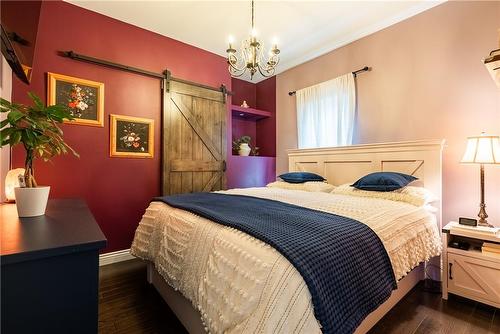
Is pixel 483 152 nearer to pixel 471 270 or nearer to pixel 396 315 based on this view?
pixel 471 270

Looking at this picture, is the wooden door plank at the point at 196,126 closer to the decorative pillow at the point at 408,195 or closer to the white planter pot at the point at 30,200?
the decorative pillow at the point at 408,195

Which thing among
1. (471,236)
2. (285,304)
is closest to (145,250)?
(285,304)

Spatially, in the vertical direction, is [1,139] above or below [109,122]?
below

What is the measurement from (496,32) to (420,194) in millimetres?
1645

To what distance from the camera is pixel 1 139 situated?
0.96 m

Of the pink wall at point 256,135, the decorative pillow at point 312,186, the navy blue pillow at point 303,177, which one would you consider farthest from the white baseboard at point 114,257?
the navy blue pillow at point 303,177

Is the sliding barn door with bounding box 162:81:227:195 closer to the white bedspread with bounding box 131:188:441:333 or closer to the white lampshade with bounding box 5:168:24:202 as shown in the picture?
the white bedspread with bounding box 131:188:441:333

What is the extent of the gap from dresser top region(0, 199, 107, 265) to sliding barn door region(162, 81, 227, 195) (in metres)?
2.17

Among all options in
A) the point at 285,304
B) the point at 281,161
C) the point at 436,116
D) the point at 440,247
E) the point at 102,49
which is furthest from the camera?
the point at 281,161

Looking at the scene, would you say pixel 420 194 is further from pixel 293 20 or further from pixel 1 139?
pixel 1 139

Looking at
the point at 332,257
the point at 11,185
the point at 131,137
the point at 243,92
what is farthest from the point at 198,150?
the point at 332,257

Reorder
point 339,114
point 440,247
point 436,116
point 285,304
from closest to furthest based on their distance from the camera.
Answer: point 285,304 < point 440,247 < point 436,116 < point 339,114

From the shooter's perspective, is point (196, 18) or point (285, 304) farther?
point (196, 18)

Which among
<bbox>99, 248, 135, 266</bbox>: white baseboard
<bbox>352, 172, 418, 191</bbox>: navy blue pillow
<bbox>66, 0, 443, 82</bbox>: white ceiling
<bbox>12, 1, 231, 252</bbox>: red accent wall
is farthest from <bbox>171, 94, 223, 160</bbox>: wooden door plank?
<bbox>352, 172, 418, 191</bbox>: navy blue pillow
